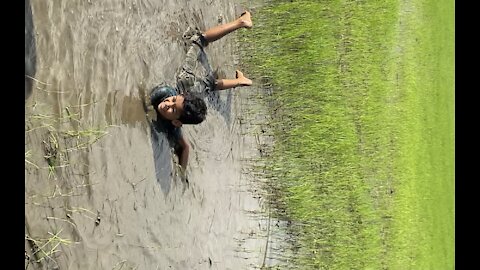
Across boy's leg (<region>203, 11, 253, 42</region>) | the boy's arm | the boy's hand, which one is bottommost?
the boy's hand

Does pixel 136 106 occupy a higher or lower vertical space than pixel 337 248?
higher

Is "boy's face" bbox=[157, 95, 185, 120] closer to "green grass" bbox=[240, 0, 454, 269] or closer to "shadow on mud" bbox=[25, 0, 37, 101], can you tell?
"shadow on mud" bbox=[25, 0, 37, 101]

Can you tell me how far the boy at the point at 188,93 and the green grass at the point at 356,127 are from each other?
12.4 inches

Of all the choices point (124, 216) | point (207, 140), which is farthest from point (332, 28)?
point (124, 216)

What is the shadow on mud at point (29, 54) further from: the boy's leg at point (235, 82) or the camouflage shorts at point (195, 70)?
the boy's leg at point (235, 82)

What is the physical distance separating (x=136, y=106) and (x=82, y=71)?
0.86 ft

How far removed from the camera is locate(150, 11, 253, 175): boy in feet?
5.49

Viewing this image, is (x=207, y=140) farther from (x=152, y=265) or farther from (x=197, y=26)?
(x=152, y=265)

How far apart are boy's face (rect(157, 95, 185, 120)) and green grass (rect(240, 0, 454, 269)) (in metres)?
0.79

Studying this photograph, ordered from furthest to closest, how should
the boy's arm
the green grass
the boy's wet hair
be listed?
the green grass < the boy's arm < the boy's wet hair

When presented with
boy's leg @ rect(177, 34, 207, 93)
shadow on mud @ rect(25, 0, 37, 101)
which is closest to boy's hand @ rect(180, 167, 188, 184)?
boy's leg @ rect(177, 34, 207, 93)

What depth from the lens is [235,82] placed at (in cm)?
222

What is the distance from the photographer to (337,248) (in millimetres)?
2836

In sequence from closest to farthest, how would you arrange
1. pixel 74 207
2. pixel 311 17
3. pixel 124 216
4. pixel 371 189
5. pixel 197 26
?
pixel 74 207 → pixel 124 216 → pixel 197 26 → pixel 311 17 → pixel 371 189
